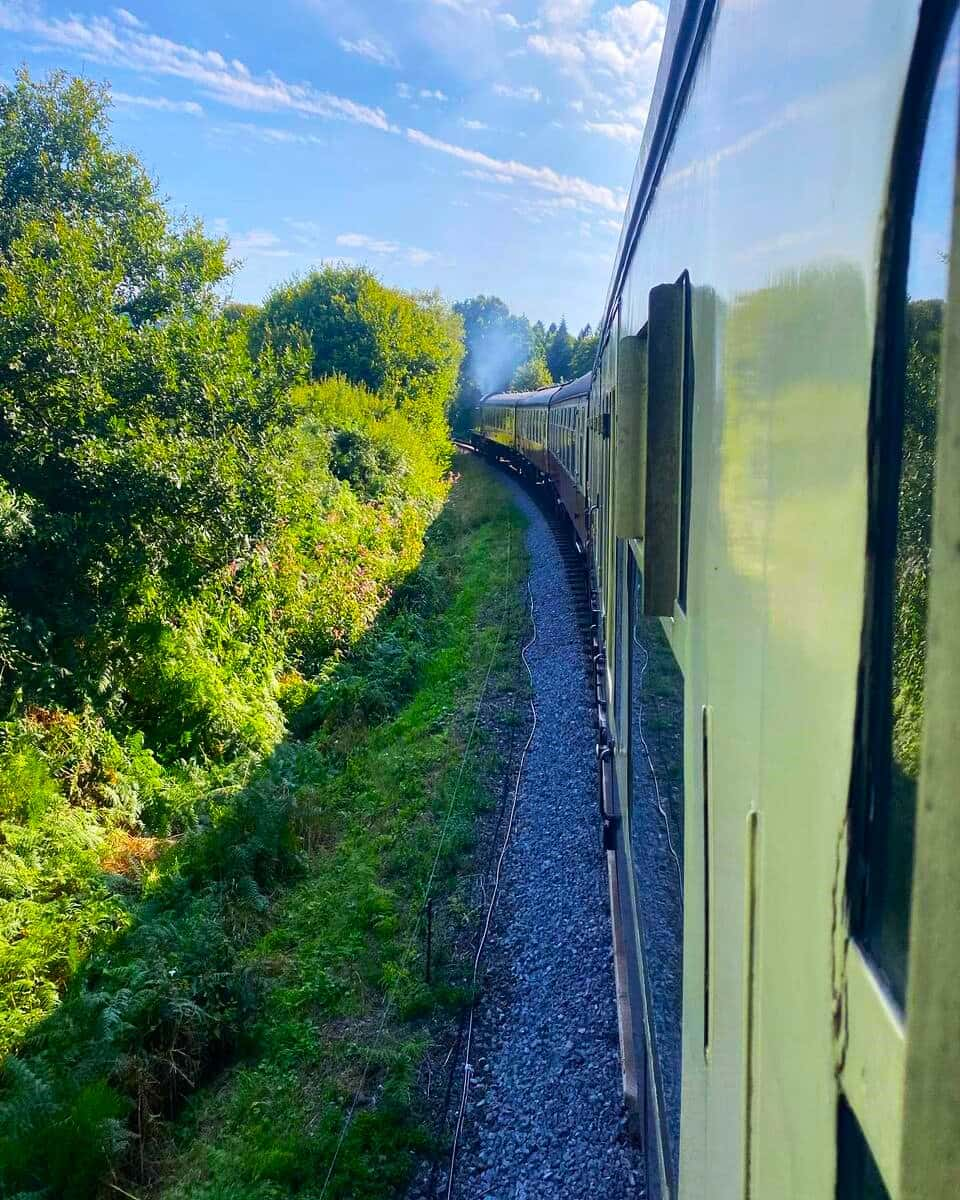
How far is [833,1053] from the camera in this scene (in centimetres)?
69

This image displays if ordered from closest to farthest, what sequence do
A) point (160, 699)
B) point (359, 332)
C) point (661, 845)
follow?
point (661, 845) < point (160, 699) < point (359, 332)

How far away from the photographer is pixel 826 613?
0.77m

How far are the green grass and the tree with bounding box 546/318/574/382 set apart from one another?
70.0m

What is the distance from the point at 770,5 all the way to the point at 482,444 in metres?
42.1

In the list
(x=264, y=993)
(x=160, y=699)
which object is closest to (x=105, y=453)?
(x=160, y=699)

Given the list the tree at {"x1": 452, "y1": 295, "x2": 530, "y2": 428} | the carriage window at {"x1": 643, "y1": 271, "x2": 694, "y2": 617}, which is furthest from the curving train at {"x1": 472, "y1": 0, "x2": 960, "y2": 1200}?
the tree at {"x1": 452, "y1": 295, "x2": 530, "y2": 428}

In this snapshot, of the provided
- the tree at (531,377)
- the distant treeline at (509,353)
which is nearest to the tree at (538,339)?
the distant treeline at (509,353)

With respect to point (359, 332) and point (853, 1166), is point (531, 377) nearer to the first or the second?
point (359, 332)

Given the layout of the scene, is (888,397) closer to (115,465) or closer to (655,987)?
(655,987)

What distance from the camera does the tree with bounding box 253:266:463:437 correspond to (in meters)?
29.8

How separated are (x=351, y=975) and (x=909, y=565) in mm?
6305

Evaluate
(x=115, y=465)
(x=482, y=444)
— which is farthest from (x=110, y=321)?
(x=482, y=444)

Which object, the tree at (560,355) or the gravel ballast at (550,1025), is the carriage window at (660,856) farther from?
the tree at (560,355)

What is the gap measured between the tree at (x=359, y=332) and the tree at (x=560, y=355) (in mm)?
45219
